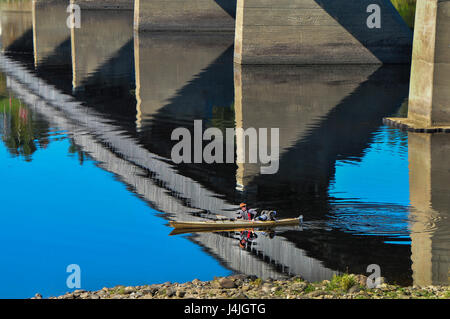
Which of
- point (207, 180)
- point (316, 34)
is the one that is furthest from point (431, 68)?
point (316, 34)

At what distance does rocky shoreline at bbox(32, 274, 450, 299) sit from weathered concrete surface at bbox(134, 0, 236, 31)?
6749cm

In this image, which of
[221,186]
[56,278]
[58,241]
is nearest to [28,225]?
[58,241]

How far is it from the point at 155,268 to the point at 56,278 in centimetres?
242

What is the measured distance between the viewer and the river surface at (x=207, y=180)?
67.4 ft

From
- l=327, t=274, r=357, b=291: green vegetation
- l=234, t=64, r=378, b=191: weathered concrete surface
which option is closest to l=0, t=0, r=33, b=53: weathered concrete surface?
l=234, t=64, r=378, b=191: weathered concrete surface

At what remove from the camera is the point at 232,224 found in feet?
74.8

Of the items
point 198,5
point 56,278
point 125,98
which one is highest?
point 198,5

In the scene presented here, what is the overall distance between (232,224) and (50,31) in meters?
72.6

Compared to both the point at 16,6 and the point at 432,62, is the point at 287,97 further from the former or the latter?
the point at 16,6

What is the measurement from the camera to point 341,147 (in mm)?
35000

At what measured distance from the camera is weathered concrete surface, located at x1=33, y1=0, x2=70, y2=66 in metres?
71.7

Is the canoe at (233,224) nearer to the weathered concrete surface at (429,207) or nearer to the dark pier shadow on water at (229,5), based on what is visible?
the weathered concrete surface at (429,207)

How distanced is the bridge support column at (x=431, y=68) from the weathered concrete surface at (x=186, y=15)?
1885 inches
